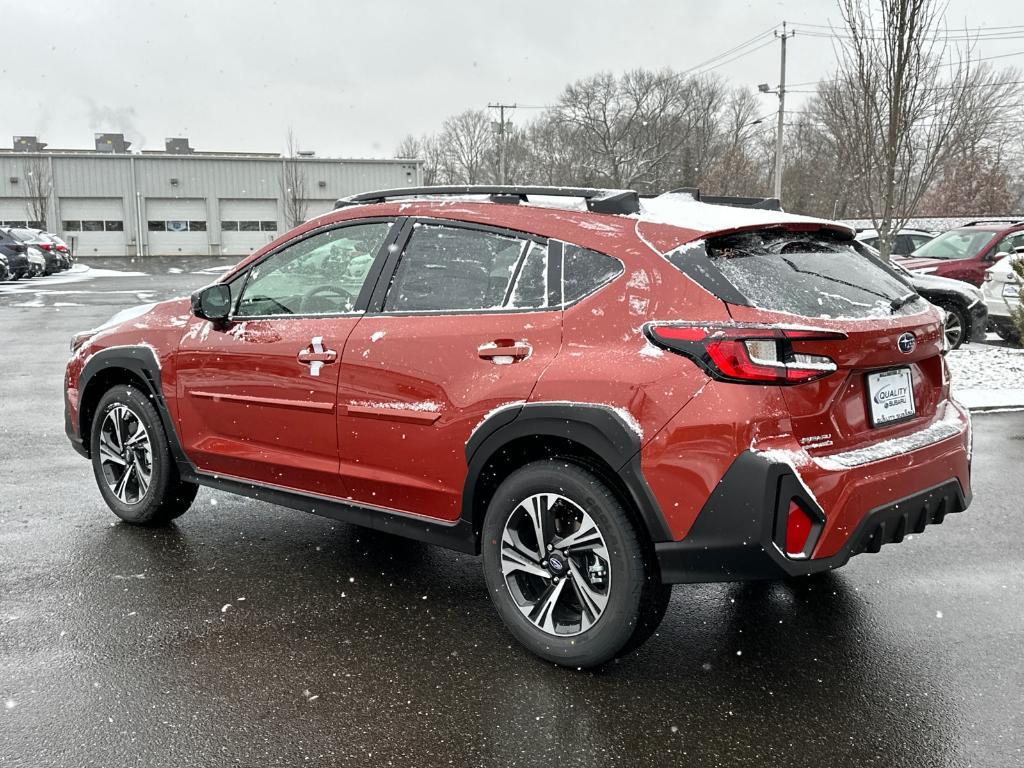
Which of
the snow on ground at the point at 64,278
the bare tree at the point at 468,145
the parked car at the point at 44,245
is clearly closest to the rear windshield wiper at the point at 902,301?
the snow on ground at the point at 64,278

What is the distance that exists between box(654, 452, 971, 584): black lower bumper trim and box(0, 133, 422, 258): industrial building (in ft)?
176

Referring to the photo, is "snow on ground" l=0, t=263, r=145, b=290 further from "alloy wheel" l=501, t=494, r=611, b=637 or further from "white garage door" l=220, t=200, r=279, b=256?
"alloy wheel" l=501, t=494, r=611, b=637

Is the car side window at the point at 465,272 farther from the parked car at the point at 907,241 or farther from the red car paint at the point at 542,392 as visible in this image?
the parked car at the point at 907,241

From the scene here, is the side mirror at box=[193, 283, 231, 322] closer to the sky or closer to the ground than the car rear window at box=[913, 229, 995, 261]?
closer to the ground

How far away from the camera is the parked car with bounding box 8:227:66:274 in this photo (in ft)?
105

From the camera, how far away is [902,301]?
339cm

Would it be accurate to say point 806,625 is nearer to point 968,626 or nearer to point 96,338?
point 968,626

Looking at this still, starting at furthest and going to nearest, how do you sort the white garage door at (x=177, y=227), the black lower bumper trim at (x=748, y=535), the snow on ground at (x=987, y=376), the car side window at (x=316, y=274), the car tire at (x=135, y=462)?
the white garage door at (x=177, y=227) < the snow on ground at (x=987, y=376) < the car tire at (x=135, y=462) < the car side window at (x=316, y=274) < the black lower bumper trim at (x=748, y=535)

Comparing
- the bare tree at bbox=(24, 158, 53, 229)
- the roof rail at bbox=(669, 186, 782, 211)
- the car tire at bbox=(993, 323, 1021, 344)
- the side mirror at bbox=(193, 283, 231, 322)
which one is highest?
the bare tree at bbox=(24, 158, 53, 229)

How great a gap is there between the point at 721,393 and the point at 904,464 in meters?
0.77

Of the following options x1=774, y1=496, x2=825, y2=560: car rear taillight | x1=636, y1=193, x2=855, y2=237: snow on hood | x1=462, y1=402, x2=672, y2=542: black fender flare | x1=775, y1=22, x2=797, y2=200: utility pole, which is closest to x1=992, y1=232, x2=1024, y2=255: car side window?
x1=636, y1=193, x2=855, y2=237: snow on hood

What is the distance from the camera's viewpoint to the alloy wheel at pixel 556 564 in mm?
3186

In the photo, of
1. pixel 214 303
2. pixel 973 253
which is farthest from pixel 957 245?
pixel 214 303

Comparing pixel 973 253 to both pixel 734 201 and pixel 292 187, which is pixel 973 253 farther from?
pixel 292 187
